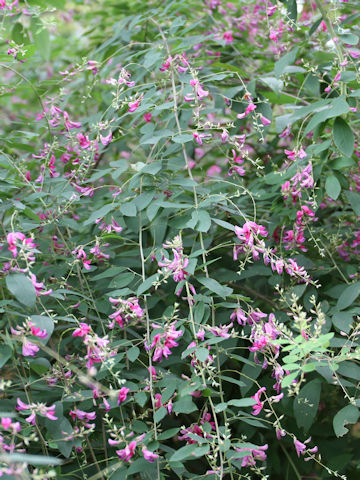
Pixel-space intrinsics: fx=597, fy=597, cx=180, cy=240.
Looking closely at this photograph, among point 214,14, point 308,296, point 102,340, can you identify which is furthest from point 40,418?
point 214,14

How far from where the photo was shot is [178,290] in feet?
5.20

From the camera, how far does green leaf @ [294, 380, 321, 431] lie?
1.67 meters

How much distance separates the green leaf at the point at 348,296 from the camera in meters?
1.80

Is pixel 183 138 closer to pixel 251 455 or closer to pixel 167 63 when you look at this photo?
pixel 167 63

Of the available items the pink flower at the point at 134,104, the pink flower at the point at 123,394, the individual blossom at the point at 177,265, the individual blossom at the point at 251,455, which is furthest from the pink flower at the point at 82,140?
the individual blossom at the point at 251,455

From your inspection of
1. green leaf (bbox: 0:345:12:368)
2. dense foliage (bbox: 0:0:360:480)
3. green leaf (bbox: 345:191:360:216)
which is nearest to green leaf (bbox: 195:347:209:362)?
dense foliage (bbox: 0:0:360:480)

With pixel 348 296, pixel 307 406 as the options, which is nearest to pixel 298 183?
pixel 348 296

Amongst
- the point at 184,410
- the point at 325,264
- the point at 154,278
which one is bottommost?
the point at 325,264

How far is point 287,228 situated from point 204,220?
0.66 meters

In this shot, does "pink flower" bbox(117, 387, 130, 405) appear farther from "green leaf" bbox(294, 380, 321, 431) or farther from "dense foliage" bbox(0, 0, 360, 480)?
"green leaf" bbox(294, 380, 321, 431)

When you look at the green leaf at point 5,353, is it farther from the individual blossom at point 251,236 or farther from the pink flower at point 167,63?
the pink flower at point 167,63

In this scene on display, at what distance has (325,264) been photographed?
86.9 inches

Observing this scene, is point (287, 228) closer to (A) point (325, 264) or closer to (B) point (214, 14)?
(A) point (325, 264)

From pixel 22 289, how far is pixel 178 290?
0.40 meters
